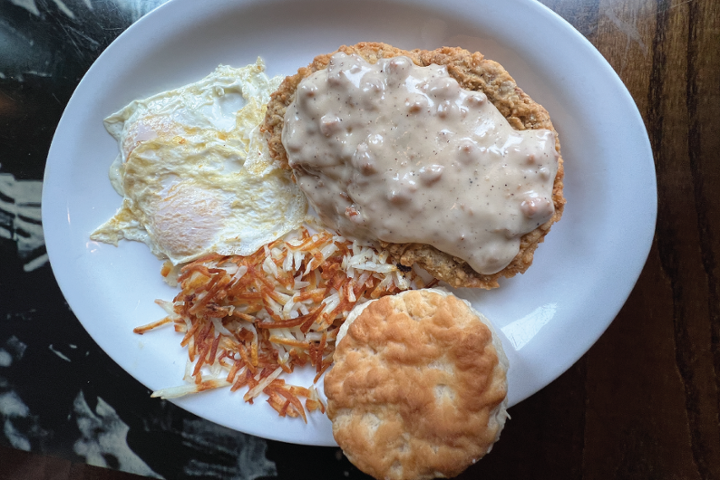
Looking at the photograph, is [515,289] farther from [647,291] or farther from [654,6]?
[654,6]

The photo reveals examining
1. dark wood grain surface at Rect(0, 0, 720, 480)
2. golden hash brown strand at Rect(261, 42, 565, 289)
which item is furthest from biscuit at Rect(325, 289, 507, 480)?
dark wood grain surface at Rect(0, 0, 720, 480)

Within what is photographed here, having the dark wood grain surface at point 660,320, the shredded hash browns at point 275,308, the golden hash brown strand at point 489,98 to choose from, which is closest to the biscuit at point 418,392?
the golden hash brown strand at point 489,98

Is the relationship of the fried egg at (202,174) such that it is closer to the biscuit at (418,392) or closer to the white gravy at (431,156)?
the white gravy at (431,156)

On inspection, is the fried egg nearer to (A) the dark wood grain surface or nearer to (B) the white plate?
(B) the white plate

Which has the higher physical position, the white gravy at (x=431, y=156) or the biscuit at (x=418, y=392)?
the white gravy at (x=431, y=156)

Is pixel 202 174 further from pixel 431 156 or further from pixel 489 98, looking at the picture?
pixel 489 98

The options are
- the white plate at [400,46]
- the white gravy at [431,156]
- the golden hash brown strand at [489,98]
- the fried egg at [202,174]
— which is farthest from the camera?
the fried egg at [202,174]

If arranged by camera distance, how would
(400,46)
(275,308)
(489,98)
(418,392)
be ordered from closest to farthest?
(418,392), (489,98), (275,308), (400,46)

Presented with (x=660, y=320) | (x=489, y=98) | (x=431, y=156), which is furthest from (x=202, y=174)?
(x=660, y=320)
